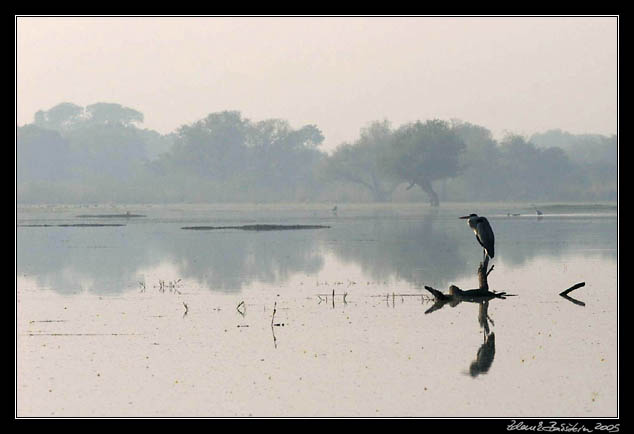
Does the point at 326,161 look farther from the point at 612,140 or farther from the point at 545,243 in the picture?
the point at 545,243

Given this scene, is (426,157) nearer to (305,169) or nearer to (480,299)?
(305,169)

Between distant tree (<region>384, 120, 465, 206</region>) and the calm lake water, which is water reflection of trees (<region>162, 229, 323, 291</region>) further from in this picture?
distant tree (<region>384, 120, 465, 206</region>)

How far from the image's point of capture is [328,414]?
11.7 m

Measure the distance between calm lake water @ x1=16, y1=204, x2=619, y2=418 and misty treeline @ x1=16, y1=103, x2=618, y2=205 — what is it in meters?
83.8

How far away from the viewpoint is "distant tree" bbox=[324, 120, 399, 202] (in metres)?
122

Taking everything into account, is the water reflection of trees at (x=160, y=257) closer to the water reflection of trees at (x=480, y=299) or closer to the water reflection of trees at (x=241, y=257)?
the water reflection of trees at (x=241, y=257)

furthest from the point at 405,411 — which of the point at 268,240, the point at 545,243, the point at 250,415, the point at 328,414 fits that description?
the point at 268,240

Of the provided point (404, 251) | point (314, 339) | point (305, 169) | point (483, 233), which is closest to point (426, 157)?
point (305, 169)

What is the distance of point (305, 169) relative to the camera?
142500 millimetres

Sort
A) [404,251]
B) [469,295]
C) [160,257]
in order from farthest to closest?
[404,251] < [160,257] < [469,295]

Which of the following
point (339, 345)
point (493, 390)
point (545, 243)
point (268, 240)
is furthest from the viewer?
point (268, 240)

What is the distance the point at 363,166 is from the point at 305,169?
17343mm

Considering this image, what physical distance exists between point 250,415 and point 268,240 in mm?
31691

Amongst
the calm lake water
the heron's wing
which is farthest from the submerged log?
the heron's wing
